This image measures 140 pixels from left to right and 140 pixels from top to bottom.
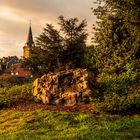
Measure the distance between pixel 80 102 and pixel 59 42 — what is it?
1389 centimetres

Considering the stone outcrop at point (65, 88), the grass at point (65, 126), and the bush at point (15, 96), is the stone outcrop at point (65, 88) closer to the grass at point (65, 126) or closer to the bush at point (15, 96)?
the bush at point (15, 96)

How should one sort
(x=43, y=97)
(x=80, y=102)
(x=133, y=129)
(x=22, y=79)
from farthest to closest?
Result: (x=22, y=79) → (x=43, y=97) → (x=80, y=102) → (x=133, y=129)

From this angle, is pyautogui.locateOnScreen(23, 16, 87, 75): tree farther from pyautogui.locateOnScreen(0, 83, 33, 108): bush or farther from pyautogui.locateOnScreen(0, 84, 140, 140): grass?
pyautogui.locateOnScreen(0, 84, 140, 140): grass

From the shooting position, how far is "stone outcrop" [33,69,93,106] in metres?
18.2

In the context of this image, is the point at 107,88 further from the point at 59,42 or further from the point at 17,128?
the point at 59,42

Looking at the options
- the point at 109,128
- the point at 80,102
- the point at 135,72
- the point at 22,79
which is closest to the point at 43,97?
the point at 80,102

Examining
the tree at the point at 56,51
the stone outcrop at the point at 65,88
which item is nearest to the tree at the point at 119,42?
the stone outcrop at the point at 65,88

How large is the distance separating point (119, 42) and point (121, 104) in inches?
211

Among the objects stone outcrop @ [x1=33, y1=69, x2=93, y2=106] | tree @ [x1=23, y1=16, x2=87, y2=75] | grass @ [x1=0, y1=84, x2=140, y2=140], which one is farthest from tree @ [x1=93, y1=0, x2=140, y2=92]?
tree @ [x1=23, y1=16, x2=87, y2=75]

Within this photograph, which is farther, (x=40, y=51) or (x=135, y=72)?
(x=40, y=51)

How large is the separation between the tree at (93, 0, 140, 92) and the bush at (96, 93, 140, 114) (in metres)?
2.00

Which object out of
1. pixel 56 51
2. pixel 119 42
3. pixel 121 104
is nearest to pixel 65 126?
pixel 121 104

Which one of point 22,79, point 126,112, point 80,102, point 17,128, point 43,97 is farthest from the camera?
point 22,79

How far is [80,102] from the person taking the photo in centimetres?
1795
